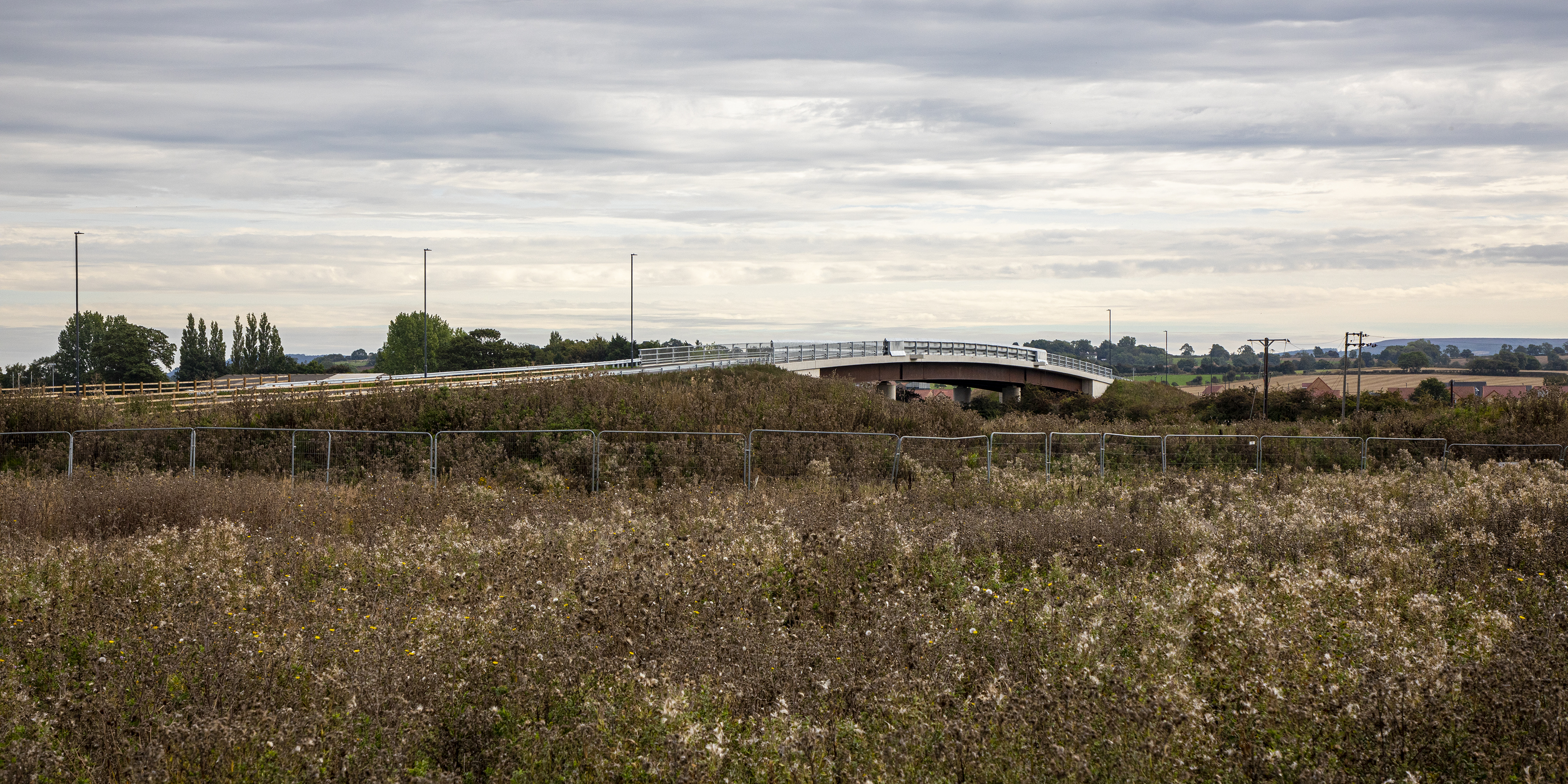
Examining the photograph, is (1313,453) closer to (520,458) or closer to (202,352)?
(520,458)

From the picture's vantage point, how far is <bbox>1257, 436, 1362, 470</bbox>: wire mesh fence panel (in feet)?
76.4

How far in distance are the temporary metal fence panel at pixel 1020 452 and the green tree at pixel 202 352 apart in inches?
4648

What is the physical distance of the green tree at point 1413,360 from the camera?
15612cm

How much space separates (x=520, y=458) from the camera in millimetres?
20719

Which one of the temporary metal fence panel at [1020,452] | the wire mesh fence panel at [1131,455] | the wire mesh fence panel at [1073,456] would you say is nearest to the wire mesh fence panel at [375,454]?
the temporary metal fence panel at [1020,452]

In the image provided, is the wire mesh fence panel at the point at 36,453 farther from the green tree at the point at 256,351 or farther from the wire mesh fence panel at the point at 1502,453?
the green tree at the point at 256,351

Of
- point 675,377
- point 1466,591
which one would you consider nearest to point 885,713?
point 1466,591

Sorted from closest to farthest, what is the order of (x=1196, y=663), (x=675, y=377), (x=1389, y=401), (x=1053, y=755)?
1. (x=1053, y=755)
2. (x=1196, y=663)
3. (x=675, y=377)
4. (x=1389, y=401)

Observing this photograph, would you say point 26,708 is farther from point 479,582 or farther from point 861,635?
point 861,635

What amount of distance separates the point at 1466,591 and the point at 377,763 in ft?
30.1

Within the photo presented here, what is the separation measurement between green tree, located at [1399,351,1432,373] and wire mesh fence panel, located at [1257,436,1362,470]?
5817 inches

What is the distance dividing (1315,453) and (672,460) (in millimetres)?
15799

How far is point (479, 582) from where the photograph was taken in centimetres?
904

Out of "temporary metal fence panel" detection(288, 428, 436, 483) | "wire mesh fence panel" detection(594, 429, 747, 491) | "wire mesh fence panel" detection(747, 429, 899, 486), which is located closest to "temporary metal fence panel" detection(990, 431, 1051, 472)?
"wire mesh fence panel" detection(747, 429, 899, 486)
